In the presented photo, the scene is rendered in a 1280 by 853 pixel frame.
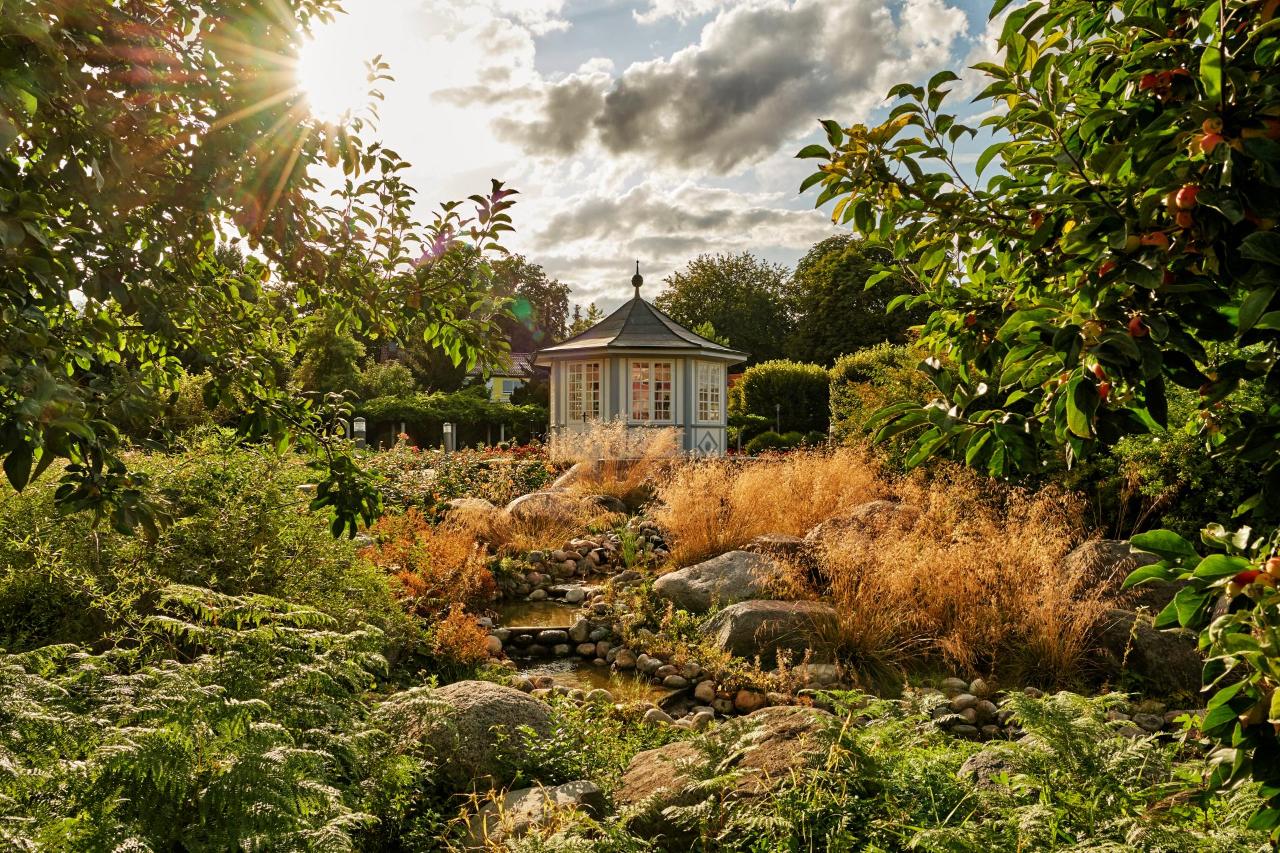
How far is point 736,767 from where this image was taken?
9.65ft

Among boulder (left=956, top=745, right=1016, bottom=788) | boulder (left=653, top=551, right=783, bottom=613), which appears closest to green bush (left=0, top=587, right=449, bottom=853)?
boulder (left=956, top=745, right=1016, bottom=788)

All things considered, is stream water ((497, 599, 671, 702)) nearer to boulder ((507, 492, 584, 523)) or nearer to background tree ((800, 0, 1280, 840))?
boulder ((507, 492, 584, 523))

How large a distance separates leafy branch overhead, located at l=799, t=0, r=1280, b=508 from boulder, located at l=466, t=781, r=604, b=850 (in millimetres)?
2114

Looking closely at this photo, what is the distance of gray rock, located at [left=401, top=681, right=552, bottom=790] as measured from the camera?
3449 millimetres

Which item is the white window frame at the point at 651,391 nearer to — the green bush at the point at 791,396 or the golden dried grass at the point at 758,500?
the green bush at the point at 791,396

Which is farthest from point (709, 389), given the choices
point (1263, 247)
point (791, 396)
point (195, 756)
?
point (1263, 247)

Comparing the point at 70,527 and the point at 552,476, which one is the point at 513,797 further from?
the point at 552,476

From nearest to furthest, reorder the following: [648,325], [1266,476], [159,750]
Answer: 1. [1266,476]
2. [159,750]
3. [648,325]

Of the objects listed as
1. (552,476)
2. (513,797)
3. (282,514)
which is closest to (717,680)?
(513,797)

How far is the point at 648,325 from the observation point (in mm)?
17938

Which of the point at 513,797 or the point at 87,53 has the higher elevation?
the point at 87,53

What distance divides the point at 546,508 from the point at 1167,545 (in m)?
9.46

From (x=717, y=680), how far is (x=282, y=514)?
3.15 m

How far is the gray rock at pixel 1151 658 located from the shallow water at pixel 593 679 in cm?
313
